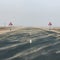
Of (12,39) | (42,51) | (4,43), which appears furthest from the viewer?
(12,39)

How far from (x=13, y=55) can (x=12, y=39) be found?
4.73m

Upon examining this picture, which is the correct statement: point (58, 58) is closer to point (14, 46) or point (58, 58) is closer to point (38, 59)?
point (38, 59)

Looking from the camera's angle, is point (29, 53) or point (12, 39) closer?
point (29, 53)

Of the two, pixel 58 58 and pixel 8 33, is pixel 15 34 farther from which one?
pixel 58 58

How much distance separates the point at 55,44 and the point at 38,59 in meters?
4.37

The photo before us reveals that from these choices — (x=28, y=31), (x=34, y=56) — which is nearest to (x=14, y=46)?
(x=34, y=56)

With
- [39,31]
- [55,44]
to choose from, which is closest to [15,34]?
[39,31]

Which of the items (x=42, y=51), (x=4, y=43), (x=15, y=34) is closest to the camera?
(x=42, y=51)

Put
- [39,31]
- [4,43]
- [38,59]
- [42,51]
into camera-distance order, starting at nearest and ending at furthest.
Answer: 1. [38,59]
2. [42,51]
3. [4,43]
4. [39,31]

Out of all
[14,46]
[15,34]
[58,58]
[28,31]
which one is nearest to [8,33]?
[15,34]

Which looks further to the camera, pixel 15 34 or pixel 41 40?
pixel 15 34

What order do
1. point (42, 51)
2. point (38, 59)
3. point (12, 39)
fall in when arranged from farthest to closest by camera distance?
point (12, 39), point (42, 51), point (38, 59)

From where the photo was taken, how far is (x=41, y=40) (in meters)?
25.8

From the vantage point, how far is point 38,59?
20734 millimetres
